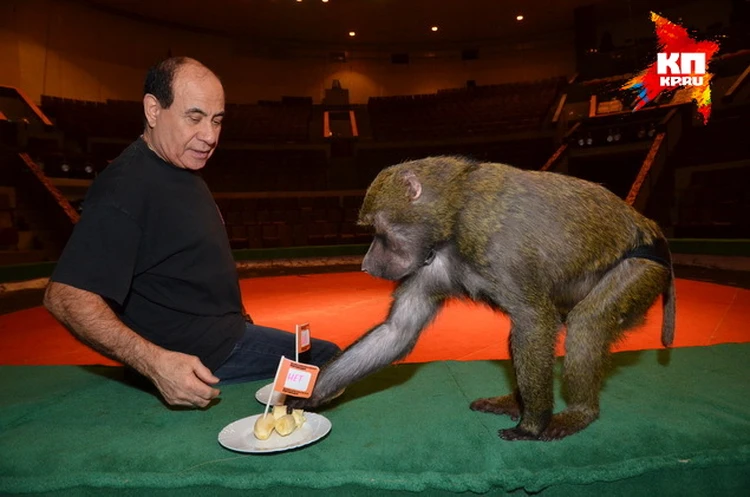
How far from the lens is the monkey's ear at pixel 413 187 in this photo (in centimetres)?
187

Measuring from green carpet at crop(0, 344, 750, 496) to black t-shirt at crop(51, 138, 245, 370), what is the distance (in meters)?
Result: 0.34

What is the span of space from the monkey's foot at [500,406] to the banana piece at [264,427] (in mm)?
812

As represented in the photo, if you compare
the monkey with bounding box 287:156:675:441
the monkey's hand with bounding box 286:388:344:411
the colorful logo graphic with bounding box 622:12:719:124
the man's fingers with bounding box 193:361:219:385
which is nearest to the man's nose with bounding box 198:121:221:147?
the monkey with bounding box 287:156:675:441

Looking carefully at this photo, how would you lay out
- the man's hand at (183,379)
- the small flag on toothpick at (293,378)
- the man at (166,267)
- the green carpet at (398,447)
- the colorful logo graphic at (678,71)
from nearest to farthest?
the green carpet at (398,447) → the small flag on toothpick at (293,378) → the man's hand at (183,379) → the man at (166,267) → the colorful logo graphic at (678,71)

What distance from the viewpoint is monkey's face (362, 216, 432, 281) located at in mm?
1870

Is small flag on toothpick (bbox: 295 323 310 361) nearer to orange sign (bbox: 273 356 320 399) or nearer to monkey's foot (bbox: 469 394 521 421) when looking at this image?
orange sign (bbox: 273 356 320 399)

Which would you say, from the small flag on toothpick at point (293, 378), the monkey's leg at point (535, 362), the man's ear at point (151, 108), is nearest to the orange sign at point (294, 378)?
the small flag on toothpick at point (293, 378)

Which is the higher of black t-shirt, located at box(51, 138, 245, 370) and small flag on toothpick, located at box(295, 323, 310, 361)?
black t-shirt, located at box(51, 138, 245, 370)

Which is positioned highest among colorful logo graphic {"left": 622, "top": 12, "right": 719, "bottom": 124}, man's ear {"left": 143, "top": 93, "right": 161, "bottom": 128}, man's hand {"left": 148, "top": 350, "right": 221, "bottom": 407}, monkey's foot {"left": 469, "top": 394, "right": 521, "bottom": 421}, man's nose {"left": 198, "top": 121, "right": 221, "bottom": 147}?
colorful logo graphic {"left": 622, "top": 12, "right": 719, "bottom": 124}

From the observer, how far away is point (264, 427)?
1.73 metres

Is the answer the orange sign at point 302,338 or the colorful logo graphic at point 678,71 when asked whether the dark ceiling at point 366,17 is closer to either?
the colorful logo graphic at point 678,71

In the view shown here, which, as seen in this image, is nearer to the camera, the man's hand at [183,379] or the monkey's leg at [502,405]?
the man's hand at [183,379]

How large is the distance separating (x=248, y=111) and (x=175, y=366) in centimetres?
2223

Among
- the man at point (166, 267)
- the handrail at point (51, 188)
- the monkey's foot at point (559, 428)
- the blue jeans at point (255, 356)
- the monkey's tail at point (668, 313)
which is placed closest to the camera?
the monkey's foot at point (559, 428)
